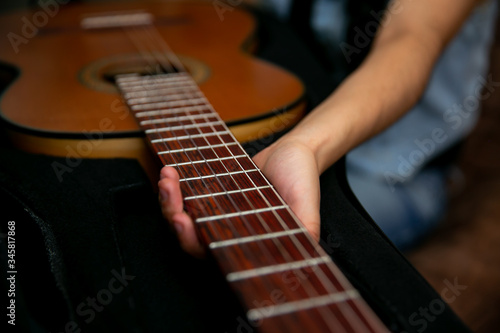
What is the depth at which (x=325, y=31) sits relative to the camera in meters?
1.11

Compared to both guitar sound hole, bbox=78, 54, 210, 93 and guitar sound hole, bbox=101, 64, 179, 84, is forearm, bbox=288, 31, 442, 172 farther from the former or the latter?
guitar sound hole, bbox=101, 64, 179, 84

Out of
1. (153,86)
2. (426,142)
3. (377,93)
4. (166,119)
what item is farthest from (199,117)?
(426,142)

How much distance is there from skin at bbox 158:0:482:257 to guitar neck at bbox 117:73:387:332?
0.03 meters

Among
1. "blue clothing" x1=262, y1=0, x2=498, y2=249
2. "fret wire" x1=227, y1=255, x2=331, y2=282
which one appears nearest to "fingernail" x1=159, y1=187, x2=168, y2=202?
"fret wire" x1=227, y1=255, x2=331, y2=282

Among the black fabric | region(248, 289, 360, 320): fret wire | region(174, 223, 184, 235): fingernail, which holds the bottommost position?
the black fabric

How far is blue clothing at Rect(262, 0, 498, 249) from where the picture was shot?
37.9 inches

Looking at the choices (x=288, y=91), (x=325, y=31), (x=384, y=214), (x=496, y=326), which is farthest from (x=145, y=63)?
(x=496, y=326)

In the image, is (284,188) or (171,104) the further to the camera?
(171,104)

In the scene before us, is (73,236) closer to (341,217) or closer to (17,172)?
(17,172)

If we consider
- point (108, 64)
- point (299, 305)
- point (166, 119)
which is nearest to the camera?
point (299, 305)

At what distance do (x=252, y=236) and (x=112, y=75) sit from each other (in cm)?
59

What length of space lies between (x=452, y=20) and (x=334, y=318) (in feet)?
2.25

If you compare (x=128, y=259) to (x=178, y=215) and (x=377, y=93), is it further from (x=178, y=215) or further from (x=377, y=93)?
(x=377, y=93)

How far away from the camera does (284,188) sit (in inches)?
19.5
